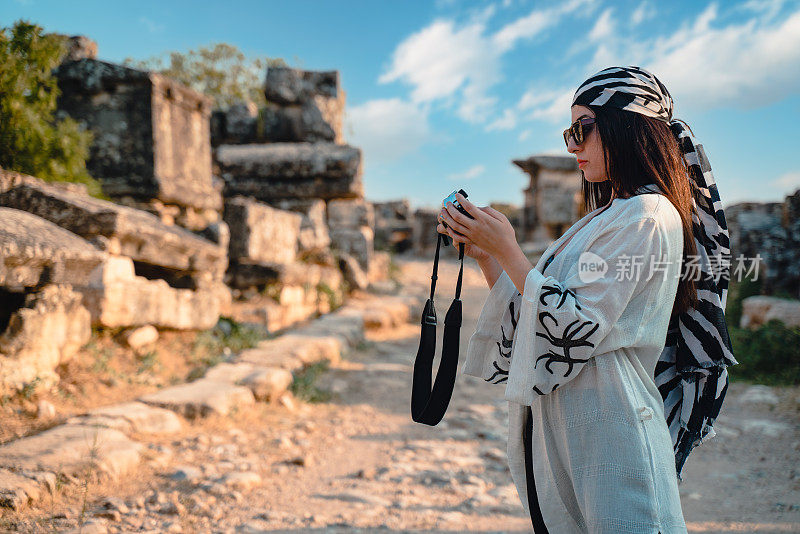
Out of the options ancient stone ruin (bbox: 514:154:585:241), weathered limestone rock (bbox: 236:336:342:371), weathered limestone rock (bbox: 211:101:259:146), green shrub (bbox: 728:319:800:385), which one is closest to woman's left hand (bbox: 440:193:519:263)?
weathered limestone rock (bbox: 236:336:342:371)

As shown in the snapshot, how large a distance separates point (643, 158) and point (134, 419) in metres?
3.18

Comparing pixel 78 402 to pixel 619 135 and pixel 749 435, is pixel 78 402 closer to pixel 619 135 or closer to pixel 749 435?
pixel 619 135

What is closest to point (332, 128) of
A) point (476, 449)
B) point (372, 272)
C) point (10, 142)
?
point (372, 272)

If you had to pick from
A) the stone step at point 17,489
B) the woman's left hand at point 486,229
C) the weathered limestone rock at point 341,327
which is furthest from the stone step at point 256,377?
the woman's left hand at point 486,229

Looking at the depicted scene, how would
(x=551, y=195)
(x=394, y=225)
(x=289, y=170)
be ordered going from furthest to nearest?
1. (x=394, y=225)
2. (x=551, y=195)
3. (x=289, y=170)

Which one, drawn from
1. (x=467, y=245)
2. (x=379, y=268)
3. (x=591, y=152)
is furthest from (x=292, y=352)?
(x=379, y=268)

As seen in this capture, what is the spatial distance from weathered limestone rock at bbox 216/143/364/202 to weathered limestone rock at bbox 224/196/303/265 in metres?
1.25

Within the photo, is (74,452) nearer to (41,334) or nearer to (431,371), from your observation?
(41,334)

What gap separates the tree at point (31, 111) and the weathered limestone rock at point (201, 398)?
194cm

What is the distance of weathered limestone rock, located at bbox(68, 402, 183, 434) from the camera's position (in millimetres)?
3225

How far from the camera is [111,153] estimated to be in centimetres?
556

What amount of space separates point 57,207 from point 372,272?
672 centimetres

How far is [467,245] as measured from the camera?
1.65 m

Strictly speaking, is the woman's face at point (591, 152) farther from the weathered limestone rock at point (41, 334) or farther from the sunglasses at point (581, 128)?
the weathered limestone rock at point (41, 334)
